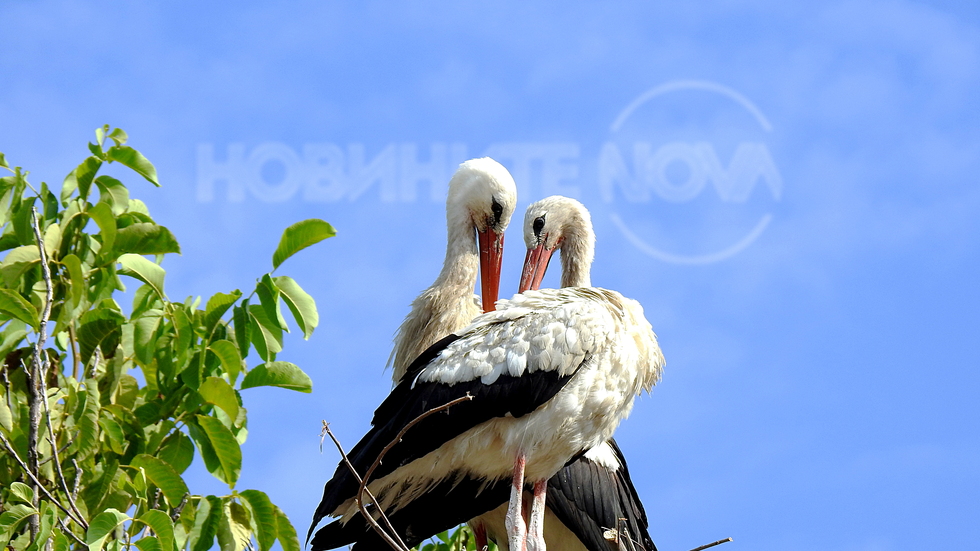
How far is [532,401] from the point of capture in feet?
13.1

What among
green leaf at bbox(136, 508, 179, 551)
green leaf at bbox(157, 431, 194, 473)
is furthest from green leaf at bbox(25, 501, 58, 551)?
green leaf at bbox(157, 431, 194, 473)

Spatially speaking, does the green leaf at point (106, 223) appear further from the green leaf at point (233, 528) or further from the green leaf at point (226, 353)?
the green leaf at point (233, 528)

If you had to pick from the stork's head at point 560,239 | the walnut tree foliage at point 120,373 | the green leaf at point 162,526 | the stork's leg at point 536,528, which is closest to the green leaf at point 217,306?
the walnut tree foliage at point 120,373

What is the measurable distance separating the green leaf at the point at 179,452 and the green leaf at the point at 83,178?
1.08 metres

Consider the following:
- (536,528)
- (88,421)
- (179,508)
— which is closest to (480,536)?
(536,528)

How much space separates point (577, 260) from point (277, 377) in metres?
1.98

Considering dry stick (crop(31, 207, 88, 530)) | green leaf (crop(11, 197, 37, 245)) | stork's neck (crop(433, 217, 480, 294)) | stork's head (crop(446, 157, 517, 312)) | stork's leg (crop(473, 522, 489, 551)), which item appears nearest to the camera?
dry stick (crop(31, 207, 88, 530))

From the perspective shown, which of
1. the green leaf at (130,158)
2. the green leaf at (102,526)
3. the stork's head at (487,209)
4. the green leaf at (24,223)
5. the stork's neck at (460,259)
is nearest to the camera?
the green leaf at (102,526)

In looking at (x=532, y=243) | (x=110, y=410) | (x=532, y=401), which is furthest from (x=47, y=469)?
(x=532, y=243)

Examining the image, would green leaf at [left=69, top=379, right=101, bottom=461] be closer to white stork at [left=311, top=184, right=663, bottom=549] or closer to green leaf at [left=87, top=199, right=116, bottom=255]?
green leaf at [left=87, top=199, right=116, bottom=255]

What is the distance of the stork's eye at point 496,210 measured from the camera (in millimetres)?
5547

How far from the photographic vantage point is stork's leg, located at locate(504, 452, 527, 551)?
3994 mm

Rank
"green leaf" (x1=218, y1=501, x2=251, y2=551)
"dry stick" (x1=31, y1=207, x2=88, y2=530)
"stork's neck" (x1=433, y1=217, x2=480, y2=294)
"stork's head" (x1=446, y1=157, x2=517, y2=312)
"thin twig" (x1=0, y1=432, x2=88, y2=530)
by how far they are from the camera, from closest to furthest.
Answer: "thin twig" (x1=0, y1=432, x2=88, y2=530), "dry stick" (x1=31, y1=207, x2=88, y2=530), "green leaf" (x1=218, y1=501, x2=251, y2=551), "stork's neck" (x1=433, y1=217, x2=480, y2=294), "stork's head" (x1=446, y1=157, x2=517, y2=312)

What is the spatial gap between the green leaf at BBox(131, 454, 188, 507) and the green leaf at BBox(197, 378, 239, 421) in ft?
0.96
